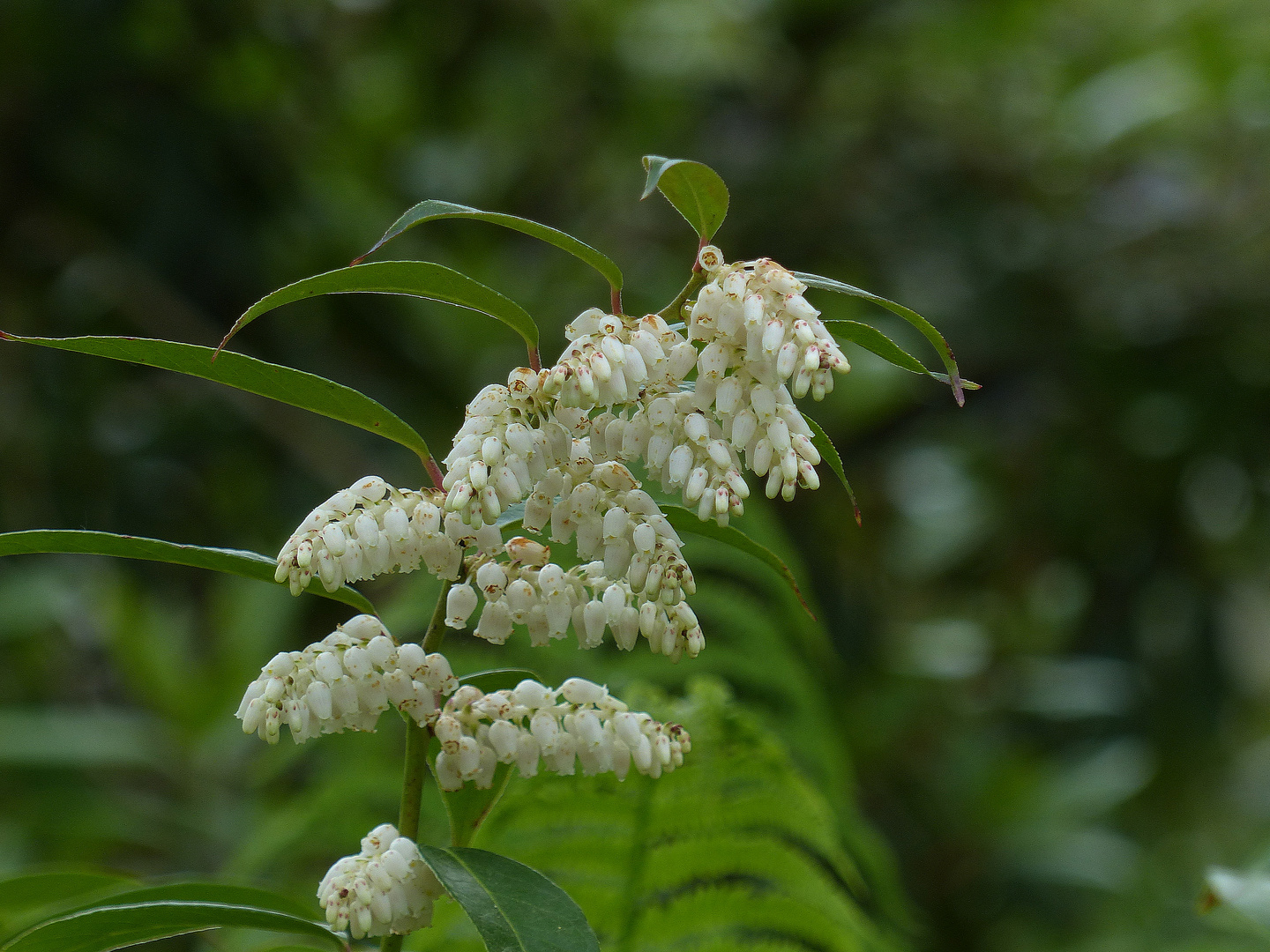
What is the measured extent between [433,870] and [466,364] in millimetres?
2910

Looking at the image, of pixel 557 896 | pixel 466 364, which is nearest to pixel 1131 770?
pixel 466 364

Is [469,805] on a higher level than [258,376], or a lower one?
lower

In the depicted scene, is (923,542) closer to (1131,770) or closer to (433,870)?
(1131,770)

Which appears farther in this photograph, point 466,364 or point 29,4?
point 466,364

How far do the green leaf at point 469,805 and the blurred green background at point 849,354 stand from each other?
5.51 ft

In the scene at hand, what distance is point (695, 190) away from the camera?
655 millimetres

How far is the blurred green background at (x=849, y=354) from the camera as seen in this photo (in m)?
2.92

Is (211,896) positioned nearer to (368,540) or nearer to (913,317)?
(368,540)

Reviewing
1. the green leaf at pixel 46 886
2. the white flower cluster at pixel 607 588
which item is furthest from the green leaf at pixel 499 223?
the green leaf at pixel 46 886

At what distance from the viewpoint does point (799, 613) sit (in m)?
2.07

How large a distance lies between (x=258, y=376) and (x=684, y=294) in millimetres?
253

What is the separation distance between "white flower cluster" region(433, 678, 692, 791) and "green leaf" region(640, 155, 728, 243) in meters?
0.29

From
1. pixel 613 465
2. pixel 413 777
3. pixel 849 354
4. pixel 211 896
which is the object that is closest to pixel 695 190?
pixel 613 465

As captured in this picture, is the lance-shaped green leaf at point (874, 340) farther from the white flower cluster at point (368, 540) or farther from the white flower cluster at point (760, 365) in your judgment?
the white flower cluster at point (368, 540)
